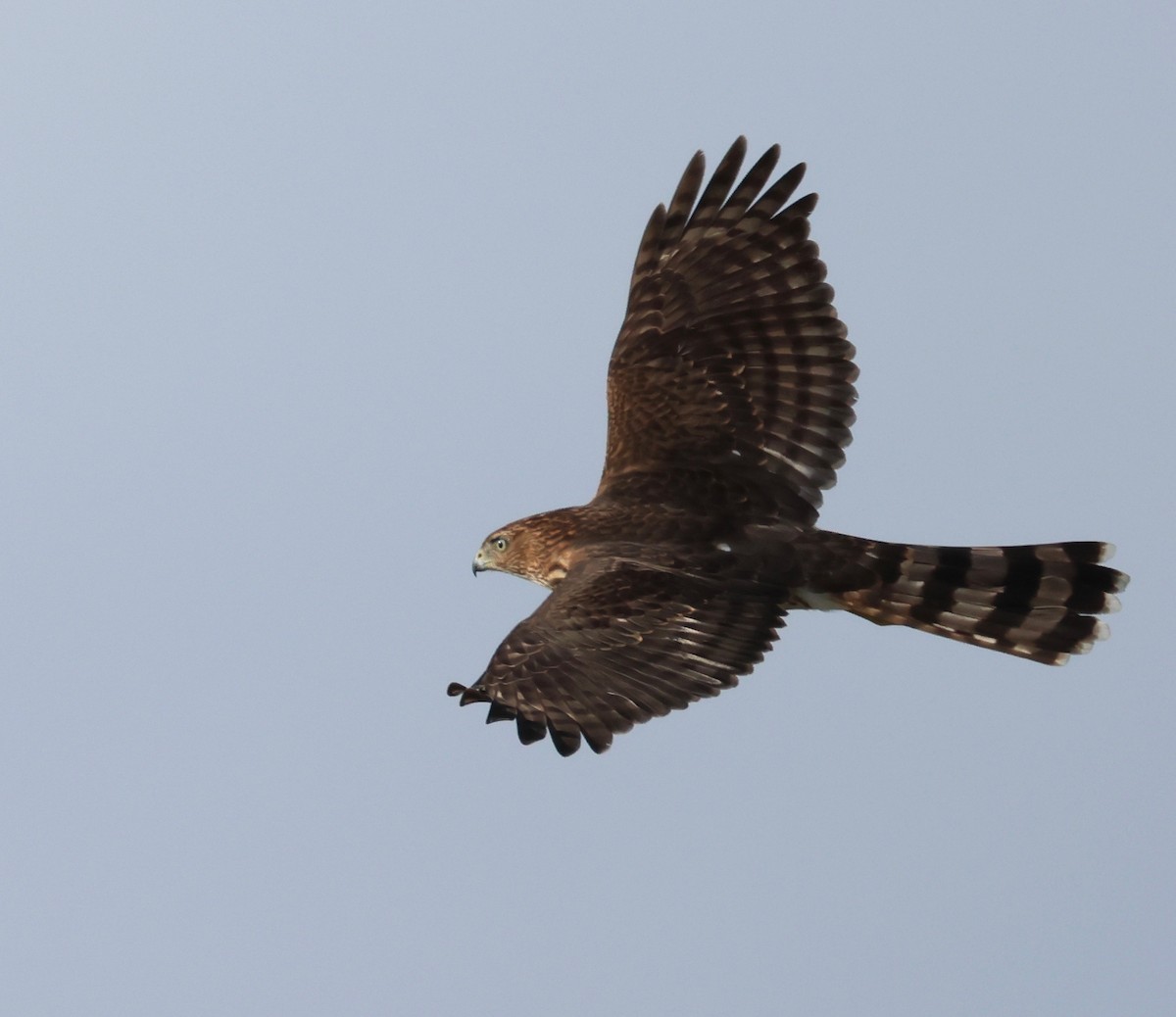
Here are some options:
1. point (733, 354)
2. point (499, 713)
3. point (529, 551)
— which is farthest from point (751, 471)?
point (499, 713)

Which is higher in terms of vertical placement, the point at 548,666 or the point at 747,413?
the point at 747,413

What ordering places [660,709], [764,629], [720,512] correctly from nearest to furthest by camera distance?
1. [660,709]
2. [764,629]
3. [720,512]

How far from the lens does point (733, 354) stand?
12.5 meters

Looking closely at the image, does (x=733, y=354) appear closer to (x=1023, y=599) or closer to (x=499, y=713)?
(x=1023, y=599)

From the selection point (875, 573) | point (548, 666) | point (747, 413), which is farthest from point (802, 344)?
point (548, 666)

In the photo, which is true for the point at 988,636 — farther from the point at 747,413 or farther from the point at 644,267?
the point at 644,267

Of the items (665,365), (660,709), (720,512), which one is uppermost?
(665,365)

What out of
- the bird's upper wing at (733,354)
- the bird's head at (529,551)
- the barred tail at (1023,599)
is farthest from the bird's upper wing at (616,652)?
the barred tail at (1023,599)

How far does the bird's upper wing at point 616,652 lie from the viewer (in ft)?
34.4

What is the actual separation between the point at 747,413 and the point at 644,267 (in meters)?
1.11

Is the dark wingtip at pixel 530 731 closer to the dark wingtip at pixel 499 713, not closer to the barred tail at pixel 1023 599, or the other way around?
the dark wingtip at pixel 499 713

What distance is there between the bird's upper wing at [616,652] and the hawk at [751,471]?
76 mm

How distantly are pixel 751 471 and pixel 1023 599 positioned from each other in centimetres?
179

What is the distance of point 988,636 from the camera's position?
12250mm
